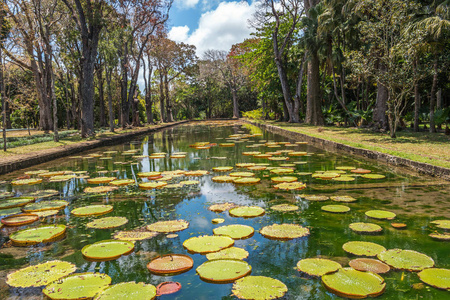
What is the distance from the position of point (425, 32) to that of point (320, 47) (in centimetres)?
741

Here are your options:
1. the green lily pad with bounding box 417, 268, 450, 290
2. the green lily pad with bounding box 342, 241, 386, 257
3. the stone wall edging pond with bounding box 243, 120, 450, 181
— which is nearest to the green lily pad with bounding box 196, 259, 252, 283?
the green lily pad with bounding box 342, 241, 386, 257

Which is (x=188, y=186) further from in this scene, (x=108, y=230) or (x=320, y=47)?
(x=320, y=47)

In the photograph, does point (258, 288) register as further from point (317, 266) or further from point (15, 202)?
point (15, 202)

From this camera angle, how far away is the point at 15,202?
3.89 meters

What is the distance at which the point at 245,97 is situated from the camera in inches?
1672

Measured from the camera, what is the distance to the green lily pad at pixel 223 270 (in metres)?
1.99

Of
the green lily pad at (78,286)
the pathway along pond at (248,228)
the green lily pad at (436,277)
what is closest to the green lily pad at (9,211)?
the pathway along pond at (248,228)

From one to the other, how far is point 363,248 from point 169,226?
1.68m

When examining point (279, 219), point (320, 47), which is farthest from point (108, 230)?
point (320, 47)

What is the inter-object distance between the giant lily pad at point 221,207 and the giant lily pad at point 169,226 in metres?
0.52

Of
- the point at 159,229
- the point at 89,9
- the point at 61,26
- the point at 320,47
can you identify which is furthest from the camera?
the point at 61,26

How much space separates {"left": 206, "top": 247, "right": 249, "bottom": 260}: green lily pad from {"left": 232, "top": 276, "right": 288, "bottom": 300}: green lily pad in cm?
32

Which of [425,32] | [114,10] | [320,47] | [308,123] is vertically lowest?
[308,123]

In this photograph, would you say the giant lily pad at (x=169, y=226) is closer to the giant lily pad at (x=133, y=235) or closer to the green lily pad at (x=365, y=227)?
the giant lily pad at (x=133, y=235)
